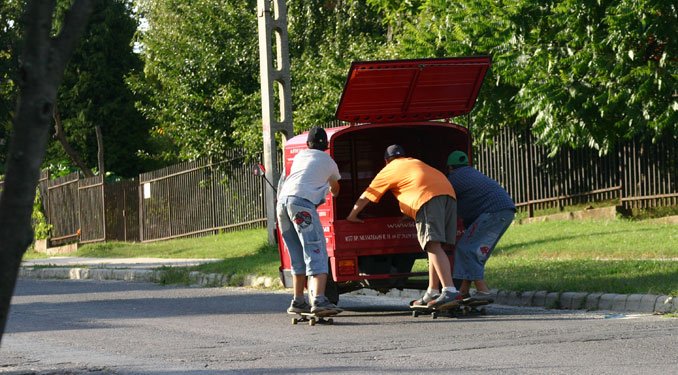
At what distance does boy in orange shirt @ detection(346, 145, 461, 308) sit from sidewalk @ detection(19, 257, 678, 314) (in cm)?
123

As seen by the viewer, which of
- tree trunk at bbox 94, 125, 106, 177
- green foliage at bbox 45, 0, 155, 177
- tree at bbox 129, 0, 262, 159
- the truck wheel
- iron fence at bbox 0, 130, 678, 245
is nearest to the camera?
the truck wheel

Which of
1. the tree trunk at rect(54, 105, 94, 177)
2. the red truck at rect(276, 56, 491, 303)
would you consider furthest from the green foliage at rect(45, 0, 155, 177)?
the red truck at rect(276, 56, 491, 303)

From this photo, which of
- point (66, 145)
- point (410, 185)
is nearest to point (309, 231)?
point (410, 185)

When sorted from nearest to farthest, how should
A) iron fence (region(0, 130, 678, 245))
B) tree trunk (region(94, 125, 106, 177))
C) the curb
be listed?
the curb < iron fence (region(0, 130, 678, 245)) < tree trunk (region(94, 125, 106, 177))

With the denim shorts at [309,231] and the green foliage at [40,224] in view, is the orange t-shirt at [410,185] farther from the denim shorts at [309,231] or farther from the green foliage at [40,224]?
the green foliage at [40,224]

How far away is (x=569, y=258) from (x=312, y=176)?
18.4 ft

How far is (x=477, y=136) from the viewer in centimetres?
2339

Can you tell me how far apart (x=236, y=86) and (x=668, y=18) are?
54.7 ft

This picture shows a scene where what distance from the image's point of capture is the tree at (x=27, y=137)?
523 centimetres

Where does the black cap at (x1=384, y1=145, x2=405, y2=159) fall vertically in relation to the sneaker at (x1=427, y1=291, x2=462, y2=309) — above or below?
above

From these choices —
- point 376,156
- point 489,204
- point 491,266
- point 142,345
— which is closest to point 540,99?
point 491,266

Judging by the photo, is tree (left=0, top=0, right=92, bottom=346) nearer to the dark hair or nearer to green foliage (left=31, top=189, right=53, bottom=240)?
the dark hair

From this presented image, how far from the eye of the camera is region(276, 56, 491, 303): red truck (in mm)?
12070

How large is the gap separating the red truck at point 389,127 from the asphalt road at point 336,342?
1.51ft
